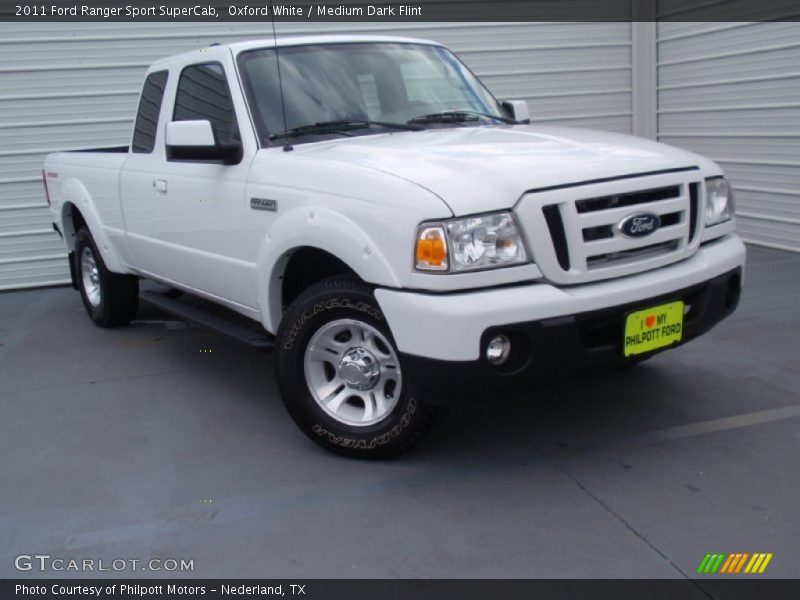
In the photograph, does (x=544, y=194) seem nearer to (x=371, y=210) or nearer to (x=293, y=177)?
(x=371, y=210)

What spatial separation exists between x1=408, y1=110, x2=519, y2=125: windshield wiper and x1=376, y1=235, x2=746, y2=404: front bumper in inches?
60.4

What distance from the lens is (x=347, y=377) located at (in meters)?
3.98

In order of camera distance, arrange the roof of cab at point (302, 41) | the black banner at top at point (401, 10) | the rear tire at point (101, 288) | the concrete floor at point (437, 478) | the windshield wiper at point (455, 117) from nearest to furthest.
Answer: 1. the concrete floor at point (437, 478)
2. the windshield wiper at point (455, 117)
3. the roof of cab at point (302, 41)
4. the rear tire at point (101, 288)
5. the black banner at top at point (401, 10)

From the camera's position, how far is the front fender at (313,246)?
11.9 ft

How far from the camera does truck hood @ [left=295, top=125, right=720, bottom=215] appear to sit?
3.51 m

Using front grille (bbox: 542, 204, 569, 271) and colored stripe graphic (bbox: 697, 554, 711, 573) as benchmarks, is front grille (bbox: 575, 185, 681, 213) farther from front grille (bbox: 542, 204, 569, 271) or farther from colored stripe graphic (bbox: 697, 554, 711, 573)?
colored stripe graphic (bbox: 697, 554, 711, 573)

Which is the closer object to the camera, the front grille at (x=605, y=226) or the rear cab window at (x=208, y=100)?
the front grille at (x=605, y=226)

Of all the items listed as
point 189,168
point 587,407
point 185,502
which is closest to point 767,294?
point 587,407

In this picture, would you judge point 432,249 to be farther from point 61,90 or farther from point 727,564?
point 61,90

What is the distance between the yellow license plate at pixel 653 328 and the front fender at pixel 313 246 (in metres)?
1.01

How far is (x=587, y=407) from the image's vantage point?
181 inches

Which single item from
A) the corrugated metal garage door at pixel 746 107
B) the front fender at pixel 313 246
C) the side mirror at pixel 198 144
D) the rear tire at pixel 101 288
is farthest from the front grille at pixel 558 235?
the corrugated metal garage door at pixel 746 107

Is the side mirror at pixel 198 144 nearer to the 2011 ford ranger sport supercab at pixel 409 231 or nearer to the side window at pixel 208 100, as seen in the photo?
the 2011 ford ranger sport supercab at pixel 409 231

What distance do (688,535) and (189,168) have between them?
3294 mm
